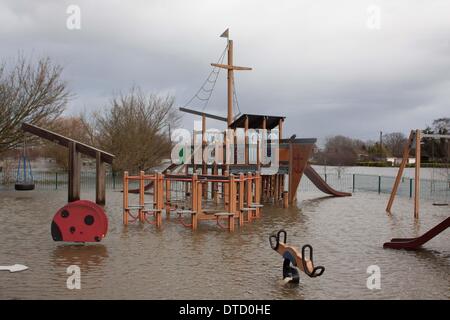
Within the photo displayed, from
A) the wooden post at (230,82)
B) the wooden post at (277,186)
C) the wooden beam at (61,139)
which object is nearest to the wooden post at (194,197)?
the wooden beam at (61,139)

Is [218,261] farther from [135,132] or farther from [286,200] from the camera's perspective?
[135,132]

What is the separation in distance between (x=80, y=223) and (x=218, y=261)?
317 centimetres

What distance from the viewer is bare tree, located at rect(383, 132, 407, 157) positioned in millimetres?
70144

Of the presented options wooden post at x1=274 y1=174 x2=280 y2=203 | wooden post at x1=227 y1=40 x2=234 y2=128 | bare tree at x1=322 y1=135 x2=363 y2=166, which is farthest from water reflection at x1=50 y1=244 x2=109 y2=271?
bare tree at x1=322 y1=135 x2=363 y2=166

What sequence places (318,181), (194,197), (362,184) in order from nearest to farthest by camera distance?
(194,197)
(318,181)
(362,184)

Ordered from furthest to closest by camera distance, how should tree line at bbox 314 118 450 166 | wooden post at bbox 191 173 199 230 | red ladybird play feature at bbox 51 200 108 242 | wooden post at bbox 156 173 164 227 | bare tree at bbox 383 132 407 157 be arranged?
bare tree at bbox 383 132 407 157 < tree line at bbox 314 118 450 166 < wooden post at bbox 156 173 164 227 < wooden post at bbox 191 173 199 230 < red ladybird play feature at bbox 51 200 108 242

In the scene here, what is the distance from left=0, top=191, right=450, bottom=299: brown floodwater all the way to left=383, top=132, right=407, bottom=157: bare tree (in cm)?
5897

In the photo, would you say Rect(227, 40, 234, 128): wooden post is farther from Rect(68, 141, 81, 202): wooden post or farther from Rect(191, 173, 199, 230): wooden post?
Rect(191, 173, 199, 230): wooden post

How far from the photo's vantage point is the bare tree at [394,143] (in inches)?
2762

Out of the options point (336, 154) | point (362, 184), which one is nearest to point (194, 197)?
point (362, 184)

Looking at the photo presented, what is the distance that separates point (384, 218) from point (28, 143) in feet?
67.1

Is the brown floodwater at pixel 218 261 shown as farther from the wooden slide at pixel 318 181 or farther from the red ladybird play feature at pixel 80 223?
the wooden slide at pixel 318 181

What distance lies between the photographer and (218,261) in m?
8.65
